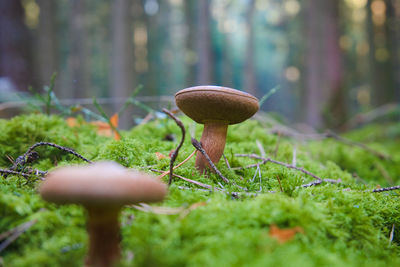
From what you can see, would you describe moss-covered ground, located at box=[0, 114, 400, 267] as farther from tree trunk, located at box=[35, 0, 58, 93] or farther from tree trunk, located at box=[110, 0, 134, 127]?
tree trunk, located at box=[35, 0, 58, 93]

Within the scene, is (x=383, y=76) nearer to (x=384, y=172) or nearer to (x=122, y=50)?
(x=384, y=172)

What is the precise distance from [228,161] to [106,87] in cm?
2480

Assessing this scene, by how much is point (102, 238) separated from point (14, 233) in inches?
17.0

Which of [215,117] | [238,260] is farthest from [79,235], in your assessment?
[215,117]

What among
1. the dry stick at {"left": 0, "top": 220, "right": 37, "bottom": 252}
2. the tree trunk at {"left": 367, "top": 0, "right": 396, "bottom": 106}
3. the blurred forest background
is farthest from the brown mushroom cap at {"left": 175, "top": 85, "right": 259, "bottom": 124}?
the tree trunk at {"left": 367, "top": 0, "right": 396, "bottom": 106}

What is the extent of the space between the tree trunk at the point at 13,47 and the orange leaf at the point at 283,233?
5521mm

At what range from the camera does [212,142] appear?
6.27 ft

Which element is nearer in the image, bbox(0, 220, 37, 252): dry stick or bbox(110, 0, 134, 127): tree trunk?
bbox(0, 220, 37, 252): dry stick

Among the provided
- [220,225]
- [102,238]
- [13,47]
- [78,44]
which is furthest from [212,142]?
[78,44]

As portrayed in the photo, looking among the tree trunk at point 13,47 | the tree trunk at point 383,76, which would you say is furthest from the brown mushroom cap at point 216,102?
the tree trunk at point 383,76

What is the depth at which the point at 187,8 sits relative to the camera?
2039 cm

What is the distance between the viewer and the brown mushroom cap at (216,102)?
1652 millimetres

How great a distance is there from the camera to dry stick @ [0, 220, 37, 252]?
1067 mm

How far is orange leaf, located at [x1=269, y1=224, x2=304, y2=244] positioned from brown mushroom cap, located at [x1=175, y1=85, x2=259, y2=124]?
80 centimetres
